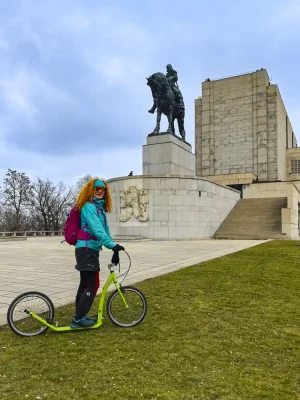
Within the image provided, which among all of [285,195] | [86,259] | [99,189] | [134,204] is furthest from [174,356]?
[285,195]

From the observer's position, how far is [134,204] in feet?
77.0

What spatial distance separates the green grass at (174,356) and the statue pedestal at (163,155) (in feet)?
65.9

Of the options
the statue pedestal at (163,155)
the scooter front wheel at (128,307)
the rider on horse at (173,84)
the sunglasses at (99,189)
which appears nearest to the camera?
the sunglasses at (99,189)

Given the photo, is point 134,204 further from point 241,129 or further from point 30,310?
point 241,129

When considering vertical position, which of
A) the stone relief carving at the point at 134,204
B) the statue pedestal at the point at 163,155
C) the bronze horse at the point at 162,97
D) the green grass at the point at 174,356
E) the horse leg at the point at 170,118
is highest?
the bronze horse at the point at 162,97

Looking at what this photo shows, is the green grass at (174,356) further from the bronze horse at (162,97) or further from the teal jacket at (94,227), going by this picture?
the bronze horse at (162,97)

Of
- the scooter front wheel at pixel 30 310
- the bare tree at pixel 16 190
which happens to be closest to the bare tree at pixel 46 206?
the bare tree at pixel 16 190

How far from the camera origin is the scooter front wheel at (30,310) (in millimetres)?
4371

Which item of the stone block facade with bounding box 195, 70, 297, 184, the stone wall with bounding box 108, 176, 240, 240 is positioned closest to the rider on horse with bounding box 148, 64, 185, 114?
the stone wall with bounding box 108, 176, 240, 240

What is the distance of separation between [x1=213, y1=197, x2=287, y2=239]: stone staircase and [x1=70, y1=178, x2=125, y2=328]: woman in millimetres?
20920

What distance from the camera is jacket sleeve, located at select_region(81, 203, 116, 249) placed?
423cm

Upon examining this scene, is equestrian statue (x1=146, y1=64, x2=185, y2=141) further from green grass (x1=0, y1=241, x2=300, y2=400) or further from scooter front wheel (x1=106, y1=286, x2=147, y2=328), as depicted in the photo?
scooter front wheel (x1=106, y1=286, x2=147, y2=328)

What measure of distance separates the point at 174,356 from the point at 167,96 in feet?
77.8

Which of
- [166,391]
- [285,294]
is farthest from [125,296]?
[285,294]
